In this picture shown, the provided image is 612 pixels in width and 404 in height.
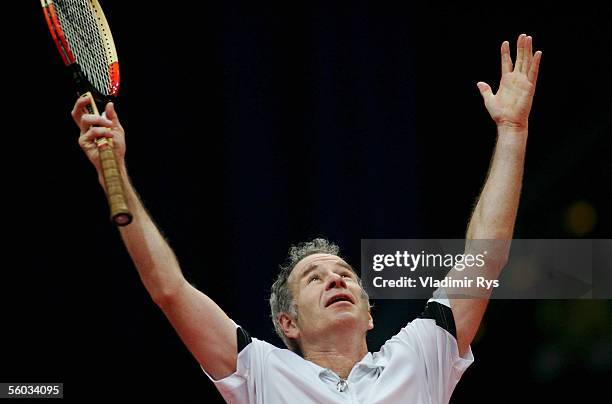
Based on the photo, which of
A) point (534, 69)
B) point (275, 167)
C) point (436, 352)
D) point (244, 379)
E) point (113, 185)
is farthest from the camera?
point (275, 167)

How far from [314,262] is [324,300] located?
0.21 m

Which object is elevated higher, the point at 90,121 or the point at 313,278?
the point at 90,121

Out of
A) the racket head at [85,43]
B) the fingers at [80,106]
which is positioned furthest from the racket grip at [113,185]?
the racket head at [85,43]

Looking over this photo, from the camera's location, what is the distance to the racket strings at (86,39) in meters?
3.05

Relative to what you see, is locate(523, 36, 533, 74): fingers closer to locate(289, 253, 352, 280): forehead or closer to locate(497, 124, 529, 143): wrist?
locate(497, 124, 529, 143): wrist

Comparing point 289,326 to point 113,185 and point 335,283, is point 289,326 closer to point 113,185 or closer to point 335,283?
point 335,283

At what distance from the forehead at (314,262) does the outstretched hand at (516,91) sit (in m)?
0.67

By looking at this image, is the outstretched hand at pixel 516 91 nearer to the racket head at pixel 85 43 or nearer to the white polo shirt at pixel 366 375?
the white polo shirt at pixel 366 375

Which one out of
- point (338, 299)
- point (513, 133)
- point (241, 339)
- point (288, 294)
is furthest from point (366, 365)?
point (513, 133)

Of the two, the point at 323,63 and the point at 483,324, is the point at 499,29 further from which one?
the point at 483,324

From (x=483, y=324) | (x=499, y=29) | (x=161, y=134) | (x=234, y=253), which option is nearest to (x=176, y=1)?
(x=161, y=134)

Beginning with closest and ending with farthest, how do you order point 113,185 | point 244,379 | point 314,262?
1. point 113,185
2. point 244,379
3. point 314,262

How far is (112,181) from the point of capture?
271cm

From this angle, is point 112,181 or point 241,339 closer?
point 112,181
